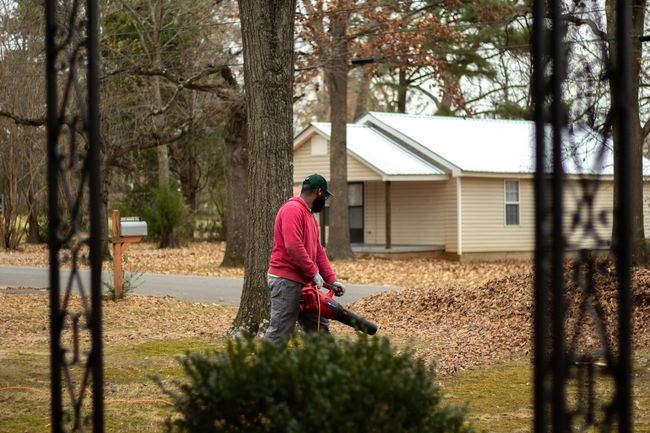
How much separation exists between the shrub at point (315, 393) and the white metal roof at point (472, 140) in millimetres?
28462

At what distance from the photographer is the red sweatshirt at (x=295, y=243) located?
906cm

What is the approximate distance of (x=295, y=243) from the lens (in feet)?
29.7

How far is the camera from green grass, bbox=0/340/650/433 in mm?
7762

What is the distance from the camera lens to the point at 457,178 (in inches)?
1299

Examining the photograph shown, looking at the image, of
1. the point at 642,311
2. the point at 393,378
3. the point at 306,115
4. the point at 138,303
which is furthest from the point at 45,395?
the point at 306,115

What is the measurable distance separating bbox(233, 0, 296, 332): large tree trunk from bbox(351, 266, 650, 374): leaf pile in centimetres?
204

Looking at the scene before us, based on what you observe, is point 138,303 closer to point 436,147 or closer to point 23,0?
point 23,0

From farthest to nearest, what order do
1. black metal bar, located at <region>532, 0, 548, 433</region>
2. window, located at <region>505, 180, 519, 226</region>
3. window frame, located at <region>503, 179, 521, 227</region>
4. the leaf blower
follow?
window, located at <region>505, 180, 519, 226</region>, window frame, located at <region>503, 179, 521, 227</region>, the leaf blower, black metal bar, located at <region>532, 0, 548, 433</region>

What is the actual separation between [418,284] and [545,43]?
1777cm

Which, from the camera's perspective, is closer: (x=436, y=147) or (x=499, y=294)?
(x=499, y=294)

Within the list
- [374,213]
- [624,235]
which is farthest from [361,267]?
[624,235]

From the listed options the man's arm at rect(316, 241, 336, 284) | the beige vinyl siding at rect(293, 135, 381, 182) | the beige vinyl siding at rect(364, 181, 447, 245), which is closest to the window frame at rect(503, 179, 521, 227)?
the beige vinyl siding at rect(364, 181, 447, 245)

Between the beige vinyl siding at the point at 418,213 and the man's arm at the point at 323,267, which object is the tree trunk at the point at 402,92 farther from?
the man's arm at the point at 323,267

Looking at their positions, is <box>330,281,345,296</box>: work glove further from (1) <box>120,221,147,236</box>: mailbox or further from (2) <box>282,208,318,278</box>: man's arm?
(1) <box>120,221,147,236</box>: mailbox
